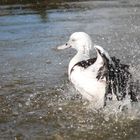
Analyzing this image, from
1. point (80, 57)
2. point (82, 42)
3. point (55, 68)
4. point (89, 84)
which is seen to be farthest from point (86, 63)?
point (55, 68)

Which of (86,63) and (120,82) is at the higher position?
(86,63)

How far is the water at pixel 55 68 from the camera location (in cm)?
719

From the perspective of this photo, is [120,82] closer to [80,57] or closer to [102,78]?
[102,78]

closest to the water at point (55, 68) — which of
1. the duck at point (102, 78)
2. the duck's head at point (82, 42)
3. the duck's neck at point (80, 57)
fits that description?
the duck at point (102, 78)

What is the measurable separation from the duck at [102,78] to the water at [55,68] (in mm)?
265

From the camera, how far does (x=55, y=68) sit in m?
10.3

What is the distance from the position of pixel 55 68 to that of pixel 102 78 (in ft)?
10.3

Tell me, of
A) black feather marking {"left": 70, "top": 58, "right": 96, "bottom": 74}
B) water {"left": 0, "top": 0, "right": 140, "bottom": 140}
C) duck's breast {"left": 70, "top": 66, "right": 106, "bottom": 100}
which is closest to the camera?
water {"left": 0, "top": 0, "right": 140, "bottom": 140}

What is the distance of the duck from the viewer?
702 centimetres

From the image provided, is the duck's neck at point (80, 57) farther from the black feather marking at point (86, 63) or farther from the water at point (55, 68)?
the water at point (55, 68)

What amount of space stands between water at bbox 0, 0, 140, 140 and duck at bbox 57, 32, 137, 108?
26 cm

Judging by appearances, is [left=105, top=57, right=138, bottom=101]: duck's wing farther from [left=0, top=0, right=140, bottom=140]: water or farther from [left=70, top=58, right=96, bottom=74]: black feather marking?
A: [left=70, top=58, right=96, bottom=74]: black feather marking

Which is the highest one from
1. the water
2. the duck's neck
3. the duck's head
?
the duck's head

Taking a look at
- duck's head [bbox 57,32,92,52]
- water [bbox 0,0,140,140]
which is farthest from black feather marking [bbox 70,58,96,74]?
water [bbox 0,0,140,140]
